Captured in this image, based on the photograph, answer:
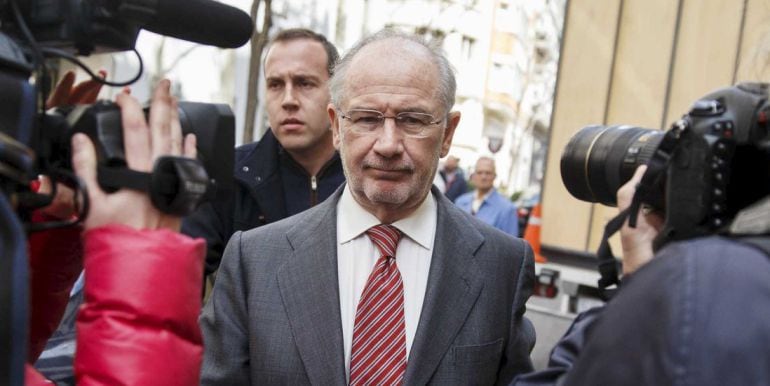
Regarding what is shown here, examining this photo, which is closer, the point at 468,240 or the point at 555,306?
the point at 468,240

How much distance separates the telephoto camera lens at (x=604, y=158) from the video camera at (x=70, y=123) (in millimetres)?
898

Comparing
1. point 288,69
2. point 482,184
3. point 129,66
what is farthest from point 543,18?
point 288,69

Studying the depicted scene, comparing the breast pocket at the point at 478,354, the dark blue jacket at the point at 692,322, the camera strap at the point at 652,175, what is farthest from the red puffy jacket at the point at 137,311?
the breast pocket at the point at 478,354

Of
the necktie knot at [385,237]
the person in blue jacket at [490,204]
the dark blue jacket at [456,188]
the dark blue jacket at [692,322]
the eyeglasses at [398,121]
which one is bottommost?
the dark blue jacket at [456,188]

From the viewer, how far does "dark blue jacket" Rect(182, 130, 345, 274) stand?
300cm

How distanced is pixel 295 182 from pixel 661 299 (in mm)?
2320

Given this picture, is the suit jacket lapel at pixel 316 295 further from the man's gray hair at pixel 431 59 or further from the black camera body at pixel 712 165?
the black camera body at pixel 712 165

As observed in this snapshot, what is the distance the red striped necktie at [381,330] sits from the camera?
217 centimetres

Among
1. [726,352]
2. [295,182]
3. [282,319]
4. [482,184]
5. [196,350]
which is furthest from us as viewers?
[482,184]

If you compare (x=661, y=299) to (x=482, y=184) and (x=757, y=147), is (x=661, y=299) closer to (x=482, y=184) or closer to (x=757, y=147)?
(x=757, y=147)

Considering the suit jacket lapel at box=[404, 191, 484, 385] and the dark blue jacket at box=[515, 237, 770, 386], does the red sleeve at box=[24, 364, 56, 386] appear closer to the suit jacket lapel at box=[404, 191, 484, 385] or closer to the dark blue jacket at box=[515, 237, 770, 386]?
the dark blue jacket at box=[515, 237, 770, 386]

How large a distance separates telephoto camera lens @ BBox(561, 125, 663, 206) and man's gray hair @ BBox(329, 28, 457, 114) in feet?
1.41

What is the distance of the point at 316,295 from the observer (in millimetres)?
2266

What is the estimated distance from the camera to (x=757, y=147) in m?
1.44
